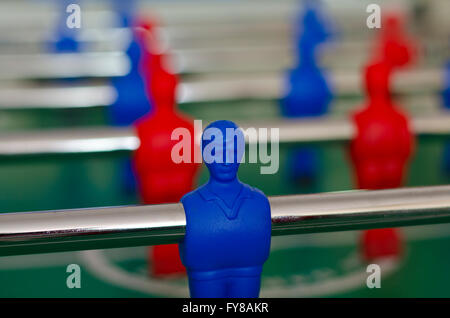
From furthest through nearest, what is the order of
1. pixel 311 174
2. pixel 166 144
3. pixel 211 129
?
pixel 311 174
pixel 166 144
pixel 211 129

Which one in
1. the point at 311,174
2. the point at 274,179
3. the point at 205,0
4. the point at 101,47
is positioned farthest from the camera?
the point at 205,0

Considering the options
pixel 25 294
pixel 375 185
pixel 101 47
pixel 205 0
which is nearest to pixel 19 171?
pixel 25 294

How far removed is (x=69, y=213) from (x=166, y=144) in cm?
17

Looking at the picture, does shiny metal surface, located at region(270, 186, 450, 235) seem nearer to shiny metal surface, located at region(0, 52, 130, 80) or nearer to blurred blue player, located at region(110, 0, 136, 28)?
shiny metal surface, located at region(0, 52, 130, 80)

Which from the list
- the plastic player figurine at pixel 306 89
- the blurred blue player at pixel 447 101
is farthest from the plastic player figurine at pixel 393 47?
the plastic player figurine at pixel 306 89

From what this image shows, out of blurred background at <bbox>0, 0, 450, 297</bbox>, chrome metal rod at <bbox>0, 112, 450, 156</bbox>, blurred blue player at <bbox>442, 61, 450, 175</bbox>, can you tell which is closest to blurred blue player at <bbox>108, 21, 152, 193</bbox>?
blurred background at <bbox>0, 0, 450, 297</bbox>

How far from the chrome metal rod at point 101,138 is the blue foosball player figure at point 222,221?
20cm

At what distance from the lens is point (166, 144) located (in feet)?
1.82

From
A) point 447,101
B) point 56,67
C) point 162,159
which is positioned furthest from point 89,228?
point 56,67

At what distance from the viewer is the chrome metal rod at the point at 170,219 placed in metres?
0.40

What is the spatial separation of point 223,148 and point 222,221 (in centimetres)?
5

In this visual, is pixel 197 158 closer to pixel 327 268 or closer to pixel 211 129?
pixel 211 129

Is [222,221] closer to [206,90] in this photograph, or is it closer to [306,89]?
[306,89]

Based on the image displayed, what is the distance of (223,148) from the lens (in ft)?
1.30
